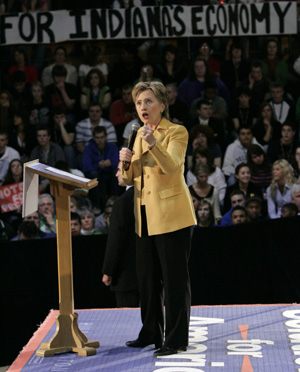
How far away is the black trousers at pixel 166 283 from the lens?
3756 millimetres

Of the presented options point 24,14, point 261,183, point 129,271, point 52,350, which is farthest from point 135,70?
point 52,350

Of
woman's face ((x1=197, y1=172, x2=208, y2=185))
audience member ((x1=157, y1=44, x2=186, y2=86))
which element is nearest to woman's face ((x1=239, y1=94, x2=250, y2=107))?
audience member ((x1=157, y1=44, x2=186, y2=86))

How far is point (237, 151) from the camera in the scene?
7.83 metres

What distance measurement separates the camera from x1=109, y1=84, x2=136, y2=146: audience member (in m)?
8.27

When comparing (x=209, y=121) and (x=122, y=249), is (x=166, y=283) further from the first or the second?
(x=209, y=121)

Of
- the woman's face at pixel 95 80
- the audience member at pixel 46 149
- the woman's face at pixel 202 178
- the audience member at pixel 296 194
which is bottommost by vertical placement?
the audience member at pixel 296 194

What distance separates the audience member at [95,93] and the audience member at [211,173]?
1.41m

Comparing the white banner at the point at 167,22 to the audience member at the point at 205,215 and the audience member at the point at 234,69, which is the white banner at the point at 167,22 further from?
the audience member at the point at 205,215

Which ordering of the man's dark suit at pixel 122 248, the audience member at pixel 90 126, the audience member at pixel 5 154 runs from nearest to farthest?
1. the man's dark suit at pixel 122 248
2. the audience member at pixel 5 154
3. the audience member at pixel 90 126

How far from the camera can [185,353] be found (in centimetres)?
375

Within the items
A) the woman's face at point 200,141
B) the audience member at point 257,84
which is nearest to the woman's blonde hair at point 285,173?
the woman's face at point 200,141

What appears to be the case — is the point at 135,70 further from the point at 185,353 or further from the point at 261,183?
the point at 185,353

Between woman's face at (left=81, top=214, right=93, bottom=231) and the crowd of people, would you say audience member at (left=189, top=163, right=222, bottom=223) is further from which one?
woman's face at (left=81, top=214, right=93, bottom=231)

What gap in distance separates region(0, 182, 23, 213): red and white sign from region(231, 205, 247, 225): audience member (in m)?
2.02
